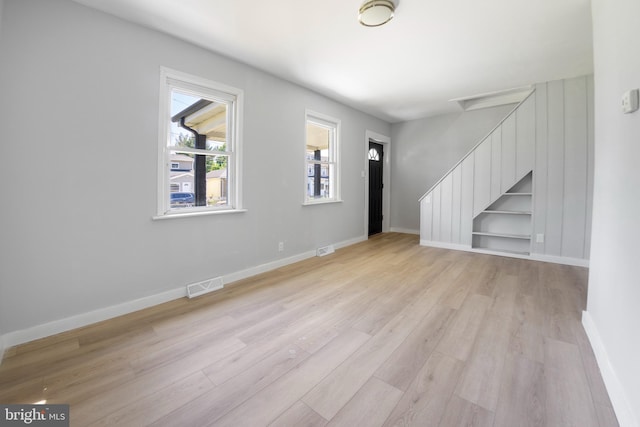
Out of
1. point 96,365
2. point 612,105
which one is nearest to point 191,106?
point 96,365

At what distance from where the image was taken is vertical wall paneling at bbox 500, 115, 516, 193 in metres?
3.93

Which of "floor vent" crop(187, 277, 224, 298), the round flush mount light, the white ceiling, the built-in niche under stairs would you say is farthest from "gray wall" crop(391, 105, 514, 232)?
"floor vent" crop(187, 277, 224, 298)

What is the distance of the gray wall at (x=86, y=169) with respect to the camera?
70.9 inches

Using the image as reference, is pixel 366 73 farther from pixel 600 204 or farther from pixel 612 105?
pixel 600 204

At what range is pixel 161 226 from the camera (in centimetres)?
248

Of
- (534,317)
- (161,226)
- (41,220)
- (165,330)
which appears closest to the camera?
(41,220)

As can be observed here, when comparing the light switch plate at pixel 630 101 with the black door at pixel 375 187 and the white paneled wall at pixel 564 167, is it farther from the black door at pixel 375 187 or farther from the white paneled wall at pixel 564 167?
the black door at pixel 375 187

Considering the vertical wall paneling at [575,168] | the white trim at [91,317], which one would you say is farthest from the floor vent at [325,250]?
the vertical wall paneling at [575,168]

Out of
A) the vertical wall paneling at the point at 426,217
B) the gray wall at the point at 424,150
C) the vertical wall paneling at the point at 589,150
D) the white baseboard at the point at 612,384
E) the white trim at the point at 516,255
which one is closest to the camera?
the white baseboard at the point at 612,384

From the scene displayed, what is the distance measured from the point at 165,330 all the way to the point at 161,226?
971 millimetres

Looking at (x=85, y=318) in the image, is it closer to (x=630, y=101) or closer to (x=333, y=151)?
(x=630, y=101)

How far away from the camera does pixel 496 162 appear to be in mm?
4066

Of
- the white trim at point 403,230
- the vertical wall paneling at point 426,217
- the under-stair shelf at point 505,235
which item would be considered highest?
the vertical wall paneling at point 426,217

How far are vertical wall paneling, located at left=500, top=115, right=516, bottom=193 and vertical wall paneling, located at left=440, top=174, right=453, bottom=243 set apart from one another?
762mm
